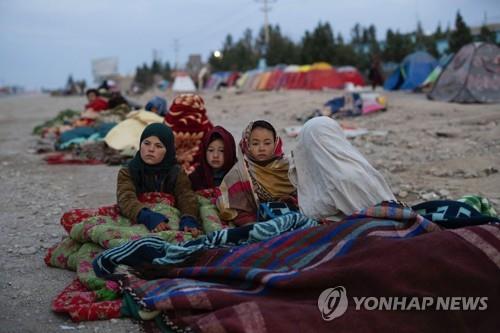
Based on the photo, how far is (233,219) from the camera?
352 cm

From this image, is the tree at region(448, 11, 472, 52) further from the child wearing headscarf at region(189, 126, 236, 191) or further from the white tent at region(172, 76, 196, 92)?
the child wearing headscarf at region(189, 126, 236, 191)

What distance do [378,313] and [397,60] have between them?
2994 cm

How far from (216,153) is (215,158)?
0.04 metres

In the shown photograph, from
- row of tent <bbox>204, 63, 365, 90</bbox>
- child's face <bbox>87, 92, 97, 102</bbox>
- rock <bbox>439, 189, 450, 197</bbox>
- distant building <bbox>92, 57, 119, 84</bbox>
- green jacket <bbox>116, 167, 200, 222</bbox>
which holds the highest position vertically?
distant building <bbox>92, 57, 119, 84</bbox>

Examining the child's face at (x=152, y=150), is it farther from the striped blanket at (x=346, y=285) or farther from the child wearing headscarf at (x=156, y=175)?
the striped blanket at (x=346, y=285)

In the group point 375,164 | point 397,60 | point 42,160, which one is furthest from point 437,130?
point 397,60

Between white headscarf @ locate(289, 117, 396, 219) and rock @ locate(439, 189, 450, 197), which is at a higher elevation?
white headscarf @ locate(289, 117, 396, 219)

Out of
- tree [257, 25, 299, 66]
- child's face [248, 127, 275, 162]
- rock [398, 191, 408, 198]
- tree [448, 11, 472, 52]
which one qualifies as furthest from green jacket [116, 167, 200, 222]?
tree [257, 25, 299, 66]

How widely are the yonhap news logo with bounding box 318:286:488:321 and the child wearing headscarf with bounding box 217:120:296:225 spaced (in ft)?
4.41

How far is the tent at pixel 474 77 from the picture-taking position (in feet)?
40.3

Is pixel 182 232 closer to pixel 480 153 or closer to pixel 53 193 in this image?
pixel 53 193

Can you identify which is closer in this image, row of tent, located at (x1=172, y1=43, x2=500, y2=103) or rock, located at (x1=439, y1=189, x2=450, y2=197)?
rock, located at (x1=439, y1=189, x2=450, y2=197)

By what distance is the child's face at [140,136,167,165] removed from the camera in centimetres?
356

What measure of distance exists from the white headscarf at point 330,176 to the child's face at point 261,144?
0.70 feet
